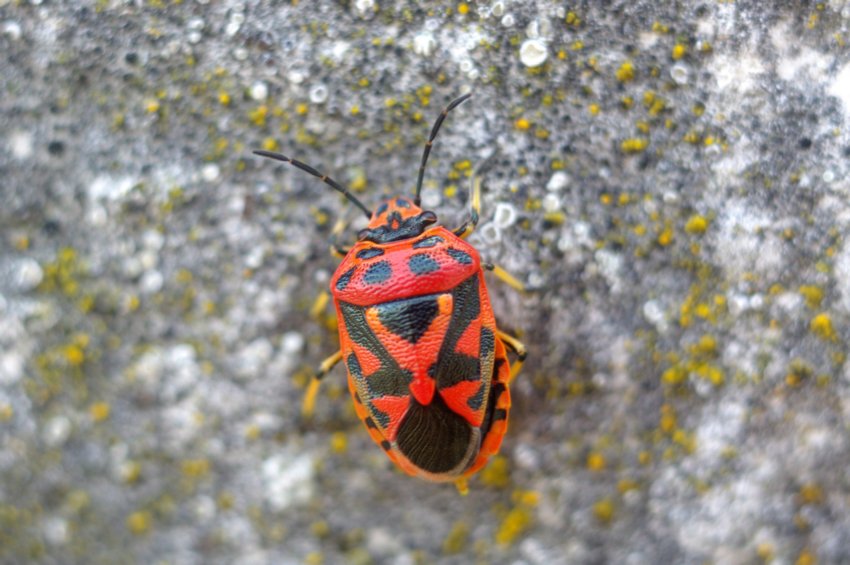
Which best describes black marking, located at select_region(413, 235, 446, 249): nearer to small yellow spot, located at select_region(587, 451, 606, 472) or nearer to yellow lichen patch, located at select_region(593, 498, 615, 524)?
small yellow spot, located at select_region(587, 451, 606, 472)

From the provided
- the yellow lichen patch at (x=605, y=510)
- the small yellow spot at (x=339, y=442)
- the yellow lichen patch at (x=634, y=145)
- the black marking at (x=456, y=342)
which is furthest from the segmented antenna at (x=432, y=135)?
the yellow lichen patch at (x=605, y=510)

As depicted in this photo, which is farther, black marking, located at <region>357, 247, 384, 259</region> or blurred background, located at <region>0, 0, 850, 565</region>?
blurred background, located at <region>0, 0, 850, 565</region>

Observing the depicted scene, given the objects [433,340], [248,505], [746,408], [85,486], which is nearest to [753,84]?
[746,408]

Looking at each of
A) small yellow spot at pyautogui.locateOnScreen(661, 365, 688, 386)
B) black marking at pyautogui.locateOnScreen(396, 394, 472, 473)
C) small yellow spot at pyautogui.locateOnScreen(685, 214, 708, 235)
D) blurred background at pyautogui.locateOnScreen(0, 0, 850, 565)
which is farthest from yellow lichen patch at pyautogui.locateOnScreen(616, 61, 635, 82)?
black marking at pyautogui.locateOnScreen(396, 394, 472, 473)

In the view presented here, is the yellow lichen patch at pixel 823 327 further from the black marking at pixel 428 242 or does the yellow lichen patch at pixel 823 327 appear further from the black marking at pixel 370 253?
the black marking at pixel 370 253

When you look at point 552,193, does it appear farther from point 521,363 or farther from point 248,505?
point 248,505

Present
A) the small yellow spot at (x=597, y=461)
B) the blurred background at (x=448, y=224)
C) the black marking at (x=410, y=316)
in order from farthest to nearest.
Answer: the small yellow spot at (x=597, y=461), the blurred background at (x=448, y=224), the black marking at (x=410, y=316)
